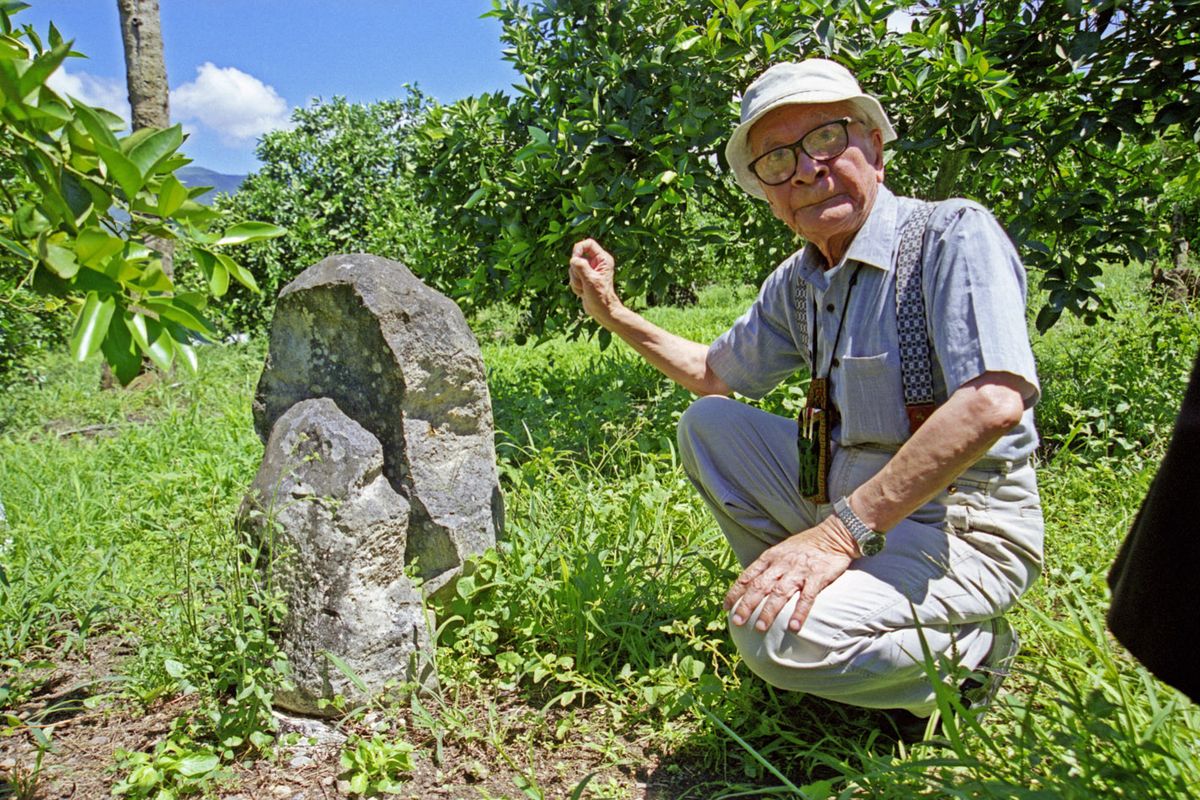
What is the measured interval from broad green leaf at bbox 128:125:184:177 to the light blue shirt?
1.67 meters

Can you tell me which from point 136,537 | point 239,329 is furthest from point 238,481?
point 239,329

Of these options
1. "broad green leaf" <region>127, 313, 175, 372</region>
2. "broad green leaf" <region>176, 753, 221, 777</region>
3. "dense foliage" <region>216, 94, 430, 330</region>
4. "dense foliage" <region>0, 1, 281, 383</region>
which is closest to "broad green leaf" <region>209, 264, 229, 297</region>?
"dense foliage" <region>0, 1, 281, 383</region>

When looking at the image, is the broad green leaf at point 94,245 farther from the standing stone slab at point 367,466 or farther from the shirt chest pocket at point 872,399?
the shirt chest pocket at point 872,399

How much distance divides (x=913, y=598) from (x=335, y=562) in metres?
1.58

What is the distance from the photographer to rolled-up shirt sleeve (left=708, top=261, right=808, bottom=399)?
2848mm

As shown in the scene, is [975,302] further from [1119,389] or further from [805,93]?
[1119,389]

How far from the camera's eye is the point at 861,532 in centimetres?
217

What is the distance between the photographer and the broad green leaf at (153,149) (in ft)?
4.76

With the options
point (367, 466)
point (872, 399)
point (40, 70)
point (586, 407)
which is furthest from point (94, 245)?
point (586, 407)

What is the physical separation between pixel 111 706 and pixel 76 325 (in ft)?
6.09

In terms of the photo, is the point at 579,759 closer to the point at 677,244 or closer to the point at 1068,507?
the point at 1068,507

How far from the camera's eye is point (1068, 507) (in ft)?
11.4

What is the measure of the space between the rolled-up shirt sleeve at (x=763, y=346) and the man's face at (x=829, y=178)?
302mm

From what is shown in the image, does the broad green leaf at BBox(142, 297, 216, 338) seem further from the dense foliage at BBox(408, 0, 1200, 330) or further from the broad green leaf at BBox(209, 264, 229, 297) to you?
the dense foliage at BBox(408, 0, 1200, 330)
